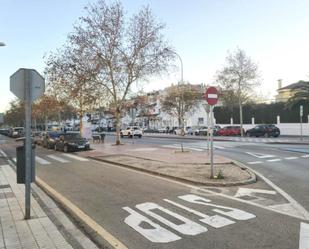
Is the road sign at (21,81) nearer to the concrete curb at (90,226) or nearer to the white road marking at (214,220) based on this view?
the concrete curb at (90,226)

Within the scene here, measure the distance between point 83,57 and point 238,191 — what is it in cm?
2342

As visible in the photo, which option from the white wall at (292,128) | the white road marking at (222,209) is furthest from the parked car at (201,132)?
the white road marking at (222,209)

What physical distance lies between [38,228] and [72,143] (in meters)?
21.8

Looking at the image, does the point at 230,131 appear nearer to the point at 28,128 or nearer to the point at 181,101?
the point at 181,101

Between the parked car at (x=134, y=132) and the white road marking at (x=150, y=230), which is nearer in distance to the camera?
the white road marking at (x=150, y=230)

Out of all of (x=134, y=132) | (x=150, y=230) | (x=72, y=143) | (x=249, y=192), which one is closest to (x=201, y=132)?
(x=134, y=132)

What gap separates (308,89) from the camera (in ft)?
145

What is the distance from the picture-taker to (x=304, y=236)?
6168 mm

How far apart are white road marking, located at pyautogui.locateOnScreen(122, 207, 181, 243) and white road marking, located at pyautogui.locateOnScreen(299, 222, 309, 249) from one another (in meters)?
1.83

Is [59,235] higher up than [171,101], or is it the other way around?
[171,101]

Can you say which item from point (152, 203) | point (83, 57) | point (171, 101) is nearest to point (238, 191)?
point (152, 203)

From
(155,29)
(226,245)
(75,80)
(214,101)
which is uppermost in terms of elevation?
(155,29)

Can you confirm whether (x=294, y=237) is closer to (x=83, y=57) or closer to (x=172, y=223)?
(x=172, y=223)

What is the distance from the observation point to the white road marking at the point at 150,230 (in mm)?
6277
